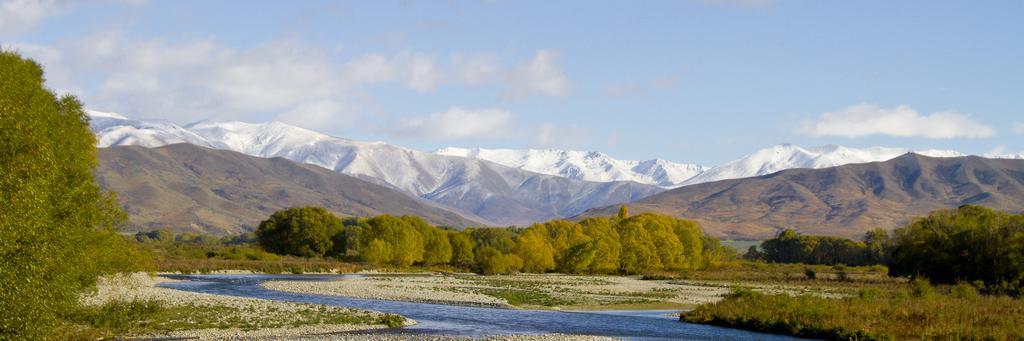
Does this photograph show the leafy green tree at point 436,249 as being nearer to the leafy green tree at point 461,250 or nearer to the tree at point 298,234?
the leafy green tree at point 461,250

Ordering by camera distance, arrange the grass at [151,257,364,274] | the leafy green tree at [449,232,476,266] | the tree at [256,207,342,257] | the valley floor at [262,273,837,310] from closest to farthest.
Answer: the valley floor at [262,273,837,310], the grass at [151,257,364,274], the tree at [256,207,342,257], the leafy green tree at [449,232,476,266]

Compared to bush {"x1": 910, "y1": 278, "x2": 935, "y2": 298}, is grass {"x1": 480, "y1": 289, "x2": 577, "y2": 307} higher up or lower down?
lower down

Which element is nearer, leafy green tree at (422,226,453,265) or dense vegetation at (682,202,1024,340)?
dense vegetation at (682,202,1024,340)

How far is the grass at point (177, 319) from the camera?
4850cm

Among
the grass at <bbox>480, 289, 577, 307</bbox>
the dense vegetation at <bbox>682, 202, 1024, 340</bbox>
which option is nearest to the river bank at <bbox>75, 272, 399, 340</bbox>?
the grass at <bbox>480, 289, 577, 307</bbox>

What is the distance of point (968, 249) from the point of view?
8962 centimetres

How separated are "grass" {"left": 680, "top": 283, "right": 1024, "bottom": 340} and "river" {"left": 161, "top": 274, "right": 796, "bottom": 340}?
213 cm

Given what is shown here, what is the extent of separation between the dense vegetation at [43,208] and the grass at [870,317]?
124ft

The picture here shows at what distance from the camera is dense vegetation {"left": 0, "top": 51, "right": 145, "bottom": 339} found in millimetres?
32781

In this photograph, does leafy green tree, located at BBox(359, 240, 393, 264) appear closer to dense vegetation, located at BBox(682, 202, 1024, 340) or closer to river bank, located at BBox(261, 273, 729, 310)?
river bank, located at BBox(261, 273, 729, 310)

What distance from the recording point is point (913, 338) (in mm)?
50531

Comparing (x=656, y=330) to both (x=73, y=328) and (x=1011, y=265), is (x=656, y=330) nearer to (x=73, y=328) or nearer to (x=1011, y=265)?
(x=73, y=328)

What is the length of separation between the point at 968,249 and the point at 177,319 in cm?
7102

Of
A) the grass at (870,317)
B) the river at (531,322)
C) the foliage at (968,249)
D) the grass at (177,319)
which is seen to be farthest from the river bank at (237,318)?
the foliage at (968,249)
